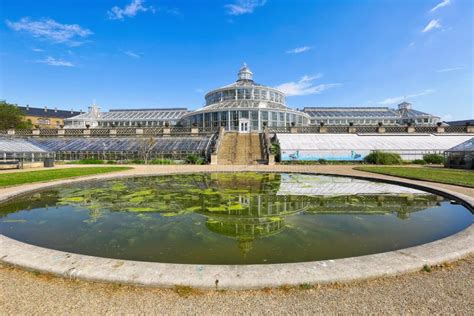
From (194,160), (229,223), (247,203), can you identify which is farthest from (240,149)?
(229,223)

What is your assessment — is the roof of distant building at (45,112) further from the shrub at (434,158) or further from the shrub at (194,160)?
the shrub at (434,158)

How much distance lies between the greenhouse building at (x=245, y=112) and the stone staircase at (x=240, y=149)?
3.34 meters

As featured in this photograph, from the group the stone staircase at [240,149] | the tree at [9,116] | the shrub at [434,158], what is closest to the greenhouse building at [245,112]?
the stone staircase at [240,149]

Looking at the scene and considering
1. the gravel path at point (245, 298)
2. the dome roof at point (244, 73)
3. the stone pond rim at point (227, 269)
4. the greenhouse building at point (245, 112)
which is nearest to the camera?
the gravel path at point (245, 298)

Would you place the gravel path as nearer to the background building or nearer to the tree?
the tree

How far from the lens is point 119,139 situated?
120ft

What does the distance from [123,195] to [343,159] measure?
26505 millimetres

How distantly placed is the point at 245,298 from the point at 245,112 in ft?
124

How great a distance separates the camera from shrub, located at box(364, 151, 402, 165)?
28109 millimetres

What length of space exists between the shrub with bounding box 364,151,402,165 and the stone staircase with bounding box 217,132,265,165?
42.9 ft

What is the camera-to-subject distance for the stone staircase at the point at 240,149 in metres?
29.3

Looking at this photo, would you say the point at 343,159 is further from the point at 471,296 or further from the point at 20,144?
the point at 20,144

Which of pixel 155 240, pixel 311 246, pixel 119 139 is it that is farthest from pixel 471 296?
pixel 119 139

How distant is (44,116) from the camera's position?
87.9 metres
